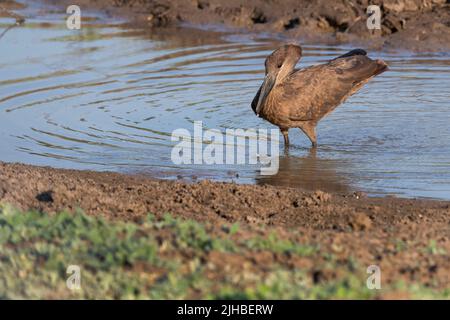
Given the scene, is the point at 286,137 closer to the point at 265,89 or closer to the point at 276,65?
the point at 265,89

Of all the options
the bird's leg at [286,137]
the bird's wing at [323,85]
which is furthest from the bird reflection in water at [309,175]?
the bird's wing at [323,85]

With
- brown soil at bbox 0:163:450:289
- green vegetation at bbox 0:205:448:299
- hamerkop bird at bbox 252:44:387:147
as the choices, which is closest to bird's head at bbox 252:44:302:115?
hamerkop bird at bbox 252:44:387:147

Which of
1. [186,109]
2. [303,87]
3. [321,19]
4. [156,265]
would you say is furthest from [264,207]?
[321,19]

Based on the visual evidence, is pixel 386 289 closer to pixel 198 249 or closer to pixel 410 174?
pixel 198 249

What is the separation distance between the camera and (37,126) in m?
11.5

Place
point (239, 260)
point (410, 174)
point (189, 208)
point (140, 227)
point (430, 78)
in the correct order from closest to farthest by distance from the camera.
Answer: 1. point (239, 260)
2. point (140, 227)
3. point (189, 208)
4. point (410, 174)
5. point (430, 78)

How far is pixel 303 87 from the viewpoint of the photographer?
10867mm

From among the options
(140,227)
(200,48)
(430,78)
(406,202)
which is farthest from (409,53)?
(140,227)

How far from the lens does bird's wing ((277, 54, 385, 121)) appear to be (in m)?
10.7

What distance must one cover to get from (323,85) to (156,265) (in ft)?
19.2

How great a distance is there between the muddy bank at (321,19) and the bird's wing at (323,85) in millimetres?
4258

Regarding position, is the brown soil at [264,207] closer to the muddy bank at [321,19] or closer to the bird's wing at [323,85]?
the bird's wing at [323,85]

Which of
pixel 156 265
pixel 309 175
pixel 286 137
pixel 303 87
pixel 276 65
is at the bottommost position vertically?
pixel 309 175
